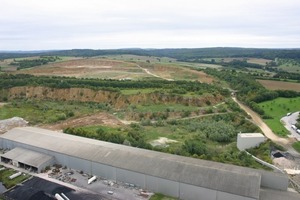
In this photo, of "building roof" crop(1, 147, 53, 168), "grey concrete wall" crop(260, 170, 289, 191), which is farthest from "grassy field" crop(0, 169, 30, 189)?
"grey concrete wall" crop(260, 170, 289, 191)

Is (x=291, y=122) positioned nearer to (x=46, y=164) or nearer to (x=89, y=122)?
(x=89, y=122)

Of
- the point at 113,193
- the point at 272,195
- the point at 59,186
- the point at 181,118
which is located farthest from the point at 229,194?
the point at 181,118

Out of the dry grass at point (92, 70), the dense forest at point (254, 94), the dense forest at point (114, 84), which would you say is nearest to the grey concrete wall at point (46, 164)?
the dense forest at point (114, 84)

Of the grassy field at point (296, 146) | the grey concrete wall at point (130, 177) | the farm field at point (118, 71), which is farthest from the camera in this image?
the farm field at point (118, 71)

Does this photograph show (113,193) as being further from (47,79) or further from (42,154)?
(47,79)

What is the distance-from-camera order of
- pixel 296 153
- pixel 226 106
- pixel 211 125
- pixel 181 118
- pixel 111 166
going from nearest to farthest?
pixel 111 166 < pixel 296 153 < pixel 211 125 < pixel 181 118 < pixel 226 106

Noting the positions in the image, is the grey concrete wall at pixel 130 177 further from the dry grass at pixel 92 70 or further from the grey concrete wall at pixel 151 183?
the dry grass at pixel 92 70
